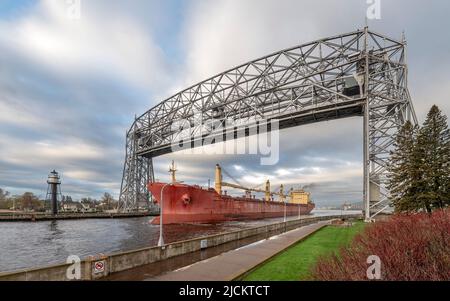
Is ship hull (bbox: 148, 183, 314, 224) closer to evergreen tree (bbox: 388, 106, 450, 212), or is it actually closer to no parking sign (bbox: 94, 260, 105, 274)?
evergreen tree (bbox: 388, 106, 450, 212)

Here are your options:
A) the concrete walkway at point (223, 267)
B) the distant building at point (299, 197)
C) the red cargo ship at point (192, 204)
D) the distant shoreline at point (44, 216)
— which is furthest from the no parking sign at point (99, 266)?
the distant building at point (299, 197)

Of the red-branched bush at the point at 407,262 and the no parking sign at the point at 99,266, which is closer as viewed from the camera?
the red-branched bush at the point at 407,262

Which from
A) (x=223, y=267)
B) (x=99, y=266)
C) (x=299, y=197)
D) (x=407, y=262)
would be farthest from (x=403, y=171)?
(x=299, y=197)

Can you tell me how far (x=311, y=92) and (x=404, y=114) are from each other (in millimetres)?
14895

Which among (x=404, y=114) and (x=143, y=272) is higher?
(x=404, y=114)

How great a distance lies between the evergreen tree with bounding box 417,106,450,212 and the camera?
2497 cm

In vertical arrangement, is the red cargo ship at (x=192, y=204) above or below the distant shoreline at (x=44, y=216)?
above

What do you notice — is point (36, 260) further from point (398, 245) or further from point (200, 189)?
point (200, 189)

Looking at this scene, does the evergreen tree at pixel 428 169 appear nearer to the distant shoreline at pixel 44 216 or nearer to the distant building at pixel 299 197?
the distant shoreline at pixel 44 216

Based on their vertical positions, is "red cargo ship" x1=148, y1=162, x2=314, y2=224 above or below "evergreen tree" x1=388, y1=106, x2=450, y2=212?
below

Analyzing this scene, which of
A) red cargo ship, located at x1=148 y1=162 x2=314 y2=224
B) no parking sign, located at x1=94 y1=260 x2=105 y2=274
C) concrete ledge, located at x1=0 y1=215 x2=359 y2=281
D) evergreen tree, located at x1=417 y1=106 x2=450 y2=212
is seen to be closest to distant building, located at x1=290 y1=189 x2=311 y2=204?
red cargo ship, located at x1=148 y1=162 x2=314 y2=224

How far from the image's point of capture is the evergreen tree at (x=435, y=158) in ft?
81.9

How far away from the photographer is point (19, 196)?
116 m
